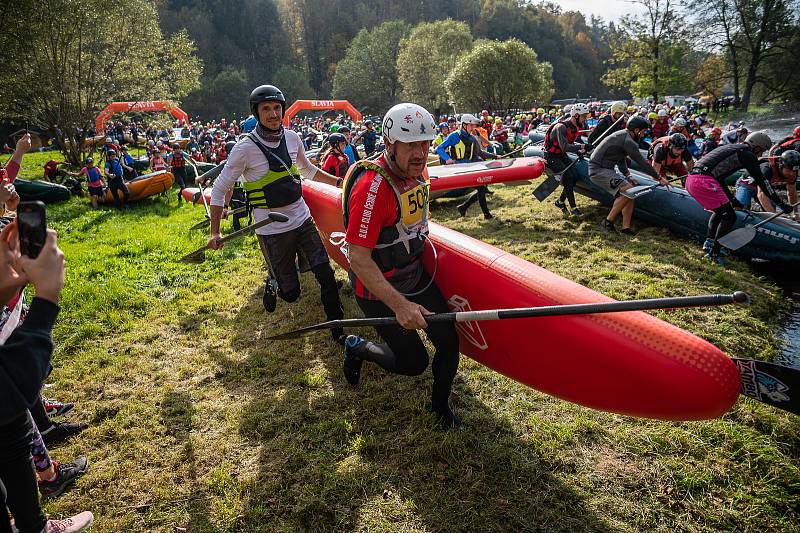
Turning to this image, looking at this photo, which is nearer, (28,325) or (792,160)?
(28,325)

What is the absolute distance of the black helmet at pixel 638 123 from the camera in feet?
24.1

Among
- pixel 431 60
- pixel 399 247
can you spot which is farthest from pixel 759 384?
pixel 431 60

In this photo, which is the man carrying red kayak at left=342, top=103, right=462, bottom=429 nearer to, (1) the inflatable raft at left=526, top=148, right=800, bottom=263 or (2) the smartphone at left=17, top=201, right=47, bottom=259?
(2) the smartphone at left=17, top=201, right=47, bottom=259

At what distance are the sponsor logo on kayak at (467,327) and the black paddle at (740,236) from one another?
16.5 ft

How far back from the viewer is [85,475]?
118 inches

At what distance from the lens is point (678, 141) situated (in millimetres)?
7836

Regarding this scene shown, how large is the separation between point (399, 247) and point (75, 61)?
22.3 metres

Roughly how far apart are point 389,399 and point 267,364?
1353 millimetres

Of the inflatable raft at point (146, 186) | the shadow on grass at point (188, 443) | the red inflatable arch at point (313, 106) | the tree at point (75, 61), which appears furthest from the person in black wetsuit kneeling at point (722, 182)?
the red inflatable arch at point (313, 106)

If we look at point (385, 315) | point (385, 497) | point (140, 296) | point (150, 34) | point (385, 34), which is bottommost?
point (385, 497)

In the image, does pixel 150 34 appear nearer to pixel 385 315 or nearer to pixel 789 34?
pixel 385 315

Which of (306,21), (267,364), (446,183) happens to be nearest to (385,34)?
(306,21)

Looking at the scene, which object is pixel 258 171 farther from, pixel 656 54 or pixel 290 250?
pixel 656 54

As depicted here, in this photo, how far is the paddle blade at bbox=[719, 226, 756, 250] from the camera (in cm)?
618
